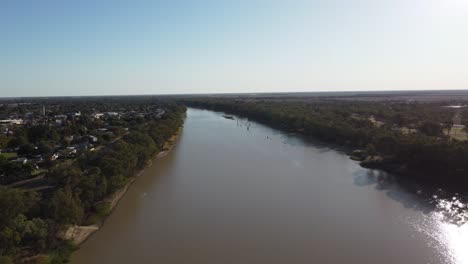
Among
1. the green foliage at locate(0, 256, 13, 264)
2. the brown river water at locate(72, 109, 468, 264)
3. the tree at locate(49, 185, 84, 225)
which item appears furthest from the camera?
the brown river water at locate(72, 109, 468, 264)

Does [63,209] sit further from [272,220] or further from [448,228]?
[448,228]

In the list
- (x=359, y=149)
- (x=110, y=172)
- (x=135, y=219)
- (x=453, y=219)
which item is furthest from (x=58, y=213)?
(x=359, y=149)

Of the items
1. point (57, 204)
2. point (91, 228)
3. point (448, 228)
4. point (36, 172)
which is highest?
point (57, 204)

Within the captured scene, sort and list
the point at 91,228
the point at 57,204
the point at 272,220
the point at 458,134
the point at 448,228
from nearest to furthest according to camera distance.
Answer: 1. the point at 57,204
2. the point at 91,228
3. the point at 448,228
4. the point at 272,220
5. the point at 458,134

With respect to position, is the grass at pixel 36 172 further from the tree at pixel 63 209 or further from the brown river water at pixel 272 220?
the tree at pixel 63 209

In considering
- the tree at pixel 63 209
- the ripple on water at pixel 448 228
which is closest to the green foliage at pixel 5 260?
the tree at pixel 63 209

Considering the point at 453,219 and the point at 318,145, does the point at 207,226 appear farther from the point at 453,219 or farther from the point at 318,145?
the point at 318,145

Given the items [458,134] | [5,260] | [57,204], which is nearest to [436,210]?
[57,204]

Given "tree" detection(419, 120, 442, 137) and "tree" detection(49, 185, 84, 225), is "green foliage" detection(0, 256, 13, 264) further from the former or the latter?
"tree" detection(419, 120, 442, 137)

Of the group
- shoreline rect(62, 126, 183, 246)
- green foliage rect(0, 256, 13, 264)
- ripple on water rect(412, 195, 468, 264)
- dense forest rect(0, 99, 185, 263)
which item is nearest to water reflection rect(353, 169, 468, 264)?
ripple on water rect(412, 195, 468, 264)

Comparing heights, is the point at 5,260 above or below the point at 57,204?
below
